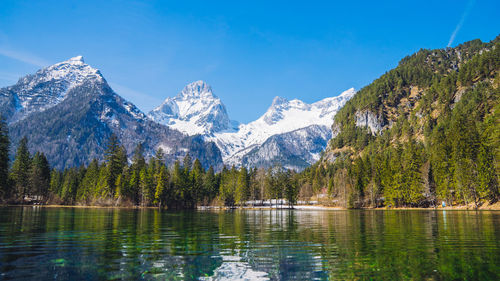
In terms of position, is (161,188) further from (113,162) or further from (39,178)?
(39,178)

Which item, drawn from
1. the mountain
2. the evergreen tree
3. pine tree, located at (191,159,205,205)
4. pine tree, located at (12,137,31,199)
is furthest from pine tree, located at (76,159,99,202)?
the mountain

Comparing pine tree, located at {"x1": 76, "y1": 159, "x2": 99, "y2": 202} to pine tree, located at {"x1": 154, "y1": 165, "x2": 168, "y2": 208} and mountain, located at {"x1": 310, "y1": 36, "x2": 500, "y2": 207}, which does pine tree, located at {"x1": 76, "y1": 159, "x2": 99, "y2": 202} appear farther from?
mountain, located at {"x1": 310, "y1": 36, "x2": 500, "y2": 207}

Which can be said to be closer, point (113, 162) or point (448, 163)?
point (448, 163)

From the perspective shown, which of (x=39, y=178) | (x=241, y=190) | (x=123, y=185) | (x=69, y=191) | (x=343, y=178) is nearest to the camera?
(x=123, y=185)

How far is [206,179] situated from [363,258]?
132 m

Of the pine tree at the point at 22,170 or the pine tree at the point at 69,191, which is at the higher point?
the pine tree at the point at 22,170

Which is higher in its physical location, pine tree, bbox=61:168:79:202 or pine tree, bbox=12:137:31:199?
pine tree, bbox=12:137:31:199

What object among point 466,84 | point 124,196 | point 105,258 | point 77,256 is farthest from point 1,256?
point 466,84

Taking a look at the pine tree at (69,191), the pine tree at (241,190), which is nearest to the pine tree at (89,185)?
the pine tree at (69,191)

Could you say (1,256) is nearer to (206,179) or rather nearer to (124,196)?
(124,196)

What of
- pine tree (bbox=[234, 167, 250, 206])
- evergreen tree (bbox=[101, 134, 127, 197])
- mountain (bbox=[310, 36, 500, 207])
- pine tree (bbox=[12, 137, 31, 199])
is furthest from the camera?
pine tree (bbox=[234, 167, 250, 206])

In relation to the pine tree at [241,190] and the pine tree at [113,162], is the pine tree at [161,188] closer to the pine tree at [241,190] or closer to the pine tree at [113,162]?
the pine tree at [113,162]

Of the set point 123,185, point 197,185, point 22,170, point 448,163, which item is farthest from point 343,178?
point 22,170

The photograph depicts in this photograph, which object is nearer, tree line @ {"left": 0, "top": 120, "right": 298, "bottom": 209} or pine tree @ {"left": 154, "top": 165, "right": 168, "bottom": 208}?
pine tree @ {"left": 154, "top": 165, "right": 168, "bottom": 208}
